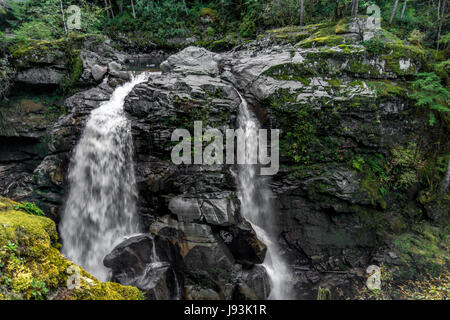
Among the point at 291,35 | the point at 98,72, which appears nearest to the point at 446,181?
the point at 291,35

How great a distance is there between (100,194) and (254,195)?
5.75m

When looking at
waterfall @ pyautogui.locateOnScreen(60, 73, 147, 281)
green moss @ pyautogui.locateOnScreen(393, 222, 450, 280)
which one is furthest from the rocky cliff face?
waterfall @ pyautogui.locateOnScreen(60, 73, 147, 281)

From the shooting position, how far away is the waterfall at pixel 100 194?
758cm

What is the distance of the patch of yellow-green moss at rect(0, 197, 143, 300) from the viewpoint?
7.70ft

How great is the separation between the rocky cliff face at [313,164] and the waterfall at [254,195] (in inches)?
13.3

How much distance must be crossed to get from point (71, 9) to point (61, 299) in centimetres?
1686

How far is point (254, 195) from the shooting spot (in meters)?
8.76

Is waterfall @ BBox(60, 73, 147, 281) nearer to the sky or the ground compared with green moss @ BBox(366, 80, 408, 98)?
nearer to the ground

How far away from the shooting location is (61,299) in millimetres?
2541

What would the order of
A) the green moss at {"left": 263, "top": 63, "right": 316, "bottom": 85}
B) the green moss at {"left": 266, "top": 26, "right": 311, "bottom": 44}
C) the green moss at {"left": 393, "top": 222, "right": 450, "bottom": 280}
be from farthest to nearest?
1. the green moss at {"left": 266, "top": 26, "right": 311, "bottom": 44}
2. the green moss at {"left": 263, "top": 63, "right": 316, "bottom": 85}
3. the green moss at {"left": 393, "top": 222, "right": 450, "bottom": 280}

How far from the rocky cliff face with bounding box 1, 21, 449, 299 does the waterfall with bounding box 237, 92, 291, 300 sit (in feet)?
1.11

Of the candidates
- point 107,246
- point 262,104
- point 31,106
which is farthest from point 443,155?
point 31,106

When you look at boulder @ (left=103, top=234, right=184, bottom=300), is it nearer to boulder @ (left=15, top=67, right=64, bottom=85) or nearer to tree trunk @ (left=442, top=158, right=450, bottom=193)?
boulder @ (left=15, top=67, right=64, bottom=85)
